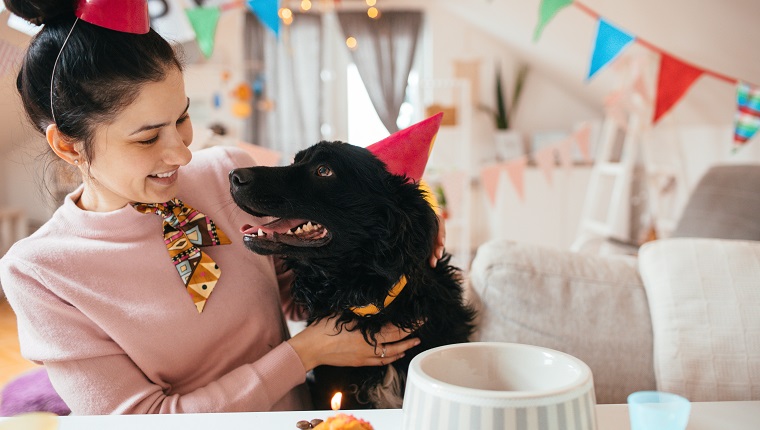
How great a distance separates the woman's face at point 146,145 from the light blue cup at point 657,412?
74cm

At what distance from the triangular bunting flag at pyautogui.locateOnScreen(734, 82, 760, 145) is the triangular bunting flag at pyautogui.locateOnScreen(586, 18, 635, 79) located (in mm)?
570

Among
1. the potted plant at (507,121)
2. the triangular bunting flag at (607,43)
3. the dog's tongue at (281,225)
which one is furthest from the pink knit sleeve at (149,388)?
the potted plant at (507,121)

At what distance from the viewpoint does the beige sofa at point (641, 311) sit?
102cm

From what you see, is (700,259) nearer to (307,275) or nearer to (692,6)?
(307,275)

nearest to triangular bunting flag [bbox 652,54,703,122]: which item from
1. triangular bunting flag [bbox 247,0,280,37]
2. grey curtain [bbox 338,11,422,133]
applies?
triangular bunting flag [bbox 247,0,280,37]

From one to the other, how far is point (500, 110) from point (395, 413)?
5649 mm

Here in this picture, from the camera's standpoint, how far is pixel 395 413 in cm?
75

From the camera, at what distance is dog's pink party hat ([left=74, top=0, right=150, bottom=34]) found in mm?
880

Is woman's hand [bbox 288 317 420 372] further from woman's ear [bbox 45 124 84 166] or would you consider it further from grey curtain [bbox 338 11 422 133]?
grey curtain [bbox 338 11 422 133]

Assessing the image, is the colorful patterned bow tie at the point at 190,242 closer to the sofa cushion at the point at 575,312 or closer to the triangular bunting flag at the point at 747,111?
the sofa cushion at the point at 575,312

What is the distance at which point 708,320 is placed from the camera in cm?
104

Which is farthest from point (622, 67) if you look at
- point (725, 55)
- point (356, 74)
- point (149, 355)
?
point (149, 355)

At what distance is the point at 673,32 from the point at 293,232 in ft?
9.51

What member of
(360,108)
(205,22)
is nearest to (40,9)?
(205,22)
